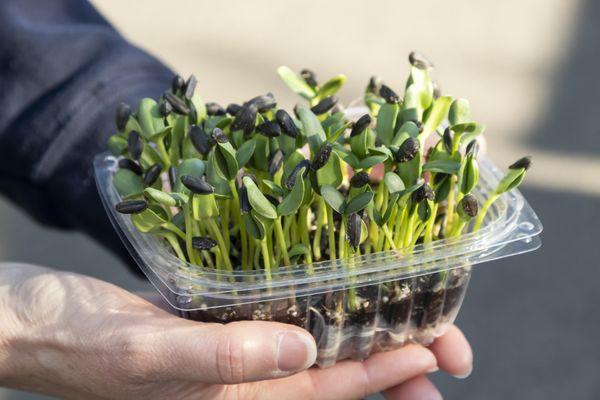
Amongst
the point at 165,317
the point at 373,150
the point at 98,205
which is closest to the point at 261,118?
the point at 373,150

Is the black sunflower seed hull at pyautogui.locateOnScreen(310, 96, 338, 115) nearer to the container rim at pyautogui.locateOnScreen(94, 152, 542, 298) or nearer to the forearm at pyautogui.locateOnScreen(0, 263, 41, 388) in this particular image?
the container rim at pyautogui.locateOnScreen(94, 152, 542, 298)

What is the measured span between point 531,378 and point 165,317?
129 centimetres

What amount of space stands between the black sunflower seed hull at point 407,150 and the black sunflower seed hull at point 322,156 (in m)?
0.07

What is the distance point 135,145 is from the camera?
0.92 metres

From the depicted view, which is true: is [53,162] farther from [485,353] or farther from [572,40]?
[572,40]

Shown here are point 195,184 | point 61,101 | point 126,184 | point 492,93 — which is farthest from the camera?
point 492,93

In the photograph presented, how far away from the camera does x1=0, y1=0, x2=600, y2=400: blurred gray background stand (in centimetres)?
199

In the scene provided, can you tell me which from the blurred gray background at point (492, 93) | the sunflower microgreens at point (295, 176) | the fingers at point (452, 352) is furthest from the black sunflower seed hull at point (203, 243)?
the blurred gray background at point (492, 93)

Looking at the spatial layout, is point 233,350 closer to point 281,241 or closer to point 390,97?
point 281,241

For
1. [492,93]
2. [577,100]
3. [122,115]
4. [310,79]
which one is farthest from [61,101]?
[577,100]

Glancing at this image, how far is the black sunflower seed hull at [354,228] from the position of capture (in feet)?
2.70

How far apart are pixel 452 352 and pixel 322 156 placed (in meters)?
0.43

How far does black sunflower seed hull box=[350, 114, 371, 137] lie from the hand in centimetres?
22

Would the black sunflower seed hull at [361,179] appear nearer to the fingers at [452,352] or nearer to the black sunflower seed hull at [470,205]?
the black sunflower seed hull at [470,205]
